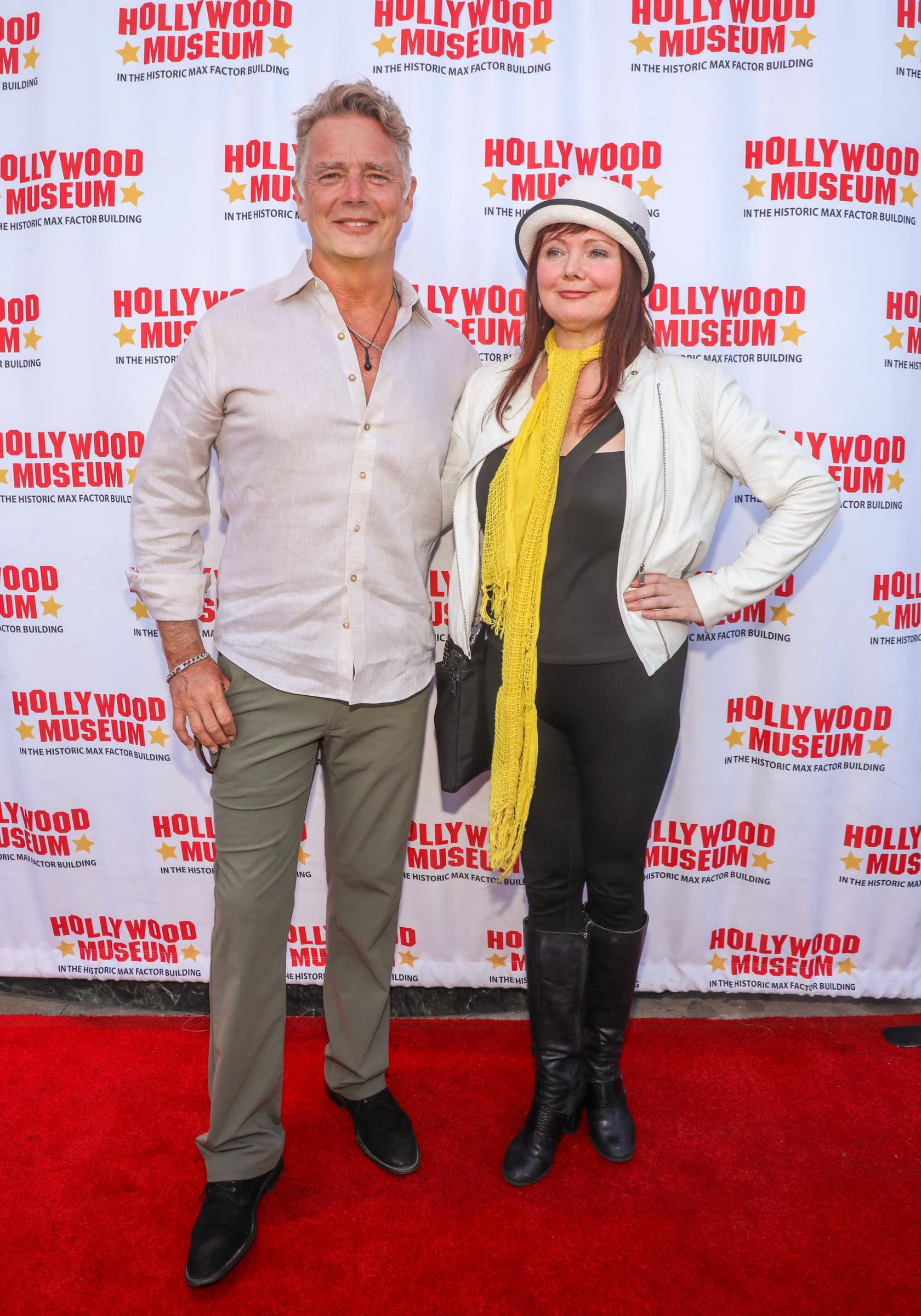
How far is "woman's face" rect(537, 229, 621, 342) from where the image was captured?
1.81 meters

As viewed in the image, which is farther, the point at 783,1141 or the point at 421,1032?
the point at 421,1032

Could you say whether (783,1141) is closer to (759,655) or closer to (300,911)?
(759,655)

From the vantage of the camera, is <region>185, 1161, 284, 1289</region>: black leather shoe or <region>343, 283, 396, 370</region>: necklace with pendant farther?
<region>343, 283, 396, 370</region>: necklace with pendant

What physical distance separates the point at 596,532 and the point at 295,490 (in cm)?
62

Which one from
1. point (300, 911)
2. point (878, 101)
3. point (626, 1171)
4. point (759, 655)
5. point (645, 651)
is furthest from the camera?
point (300, 911)

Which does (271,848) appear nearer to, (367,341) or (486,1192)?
(486,1192)

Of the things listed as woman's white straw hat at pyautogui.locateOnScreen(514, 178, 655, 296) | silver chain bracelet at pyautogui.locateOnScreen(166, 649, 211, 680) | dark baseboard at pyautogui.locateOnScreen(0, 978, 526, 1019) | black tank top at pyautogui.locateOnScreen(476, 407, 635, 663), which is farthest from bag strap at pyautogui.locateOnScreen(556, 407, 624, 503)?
dark baseboard at pyautogui.locateOnScreen(0, 978, 526, 1019)

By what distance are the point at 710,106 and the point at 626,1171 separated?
265cm

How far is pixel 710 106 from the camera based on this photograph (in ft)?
7.66

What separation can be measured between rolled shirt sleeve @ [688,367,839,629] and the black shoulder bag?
20.2 inches

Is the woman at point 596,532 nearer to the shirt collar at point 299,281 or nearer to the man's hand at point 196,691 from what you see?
the shirt collar at point 299,281

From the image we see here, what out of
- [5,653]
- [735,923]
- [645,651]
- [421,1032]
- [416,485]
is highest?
[416,485]

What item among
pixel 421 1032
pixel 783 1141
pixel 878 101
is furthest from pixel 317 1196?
pixel 878 101

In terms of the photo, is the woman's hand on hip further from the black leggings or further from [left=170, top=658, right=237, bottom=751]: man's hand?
[left=170, top=658, right=237, bottom=751]: man's hand
